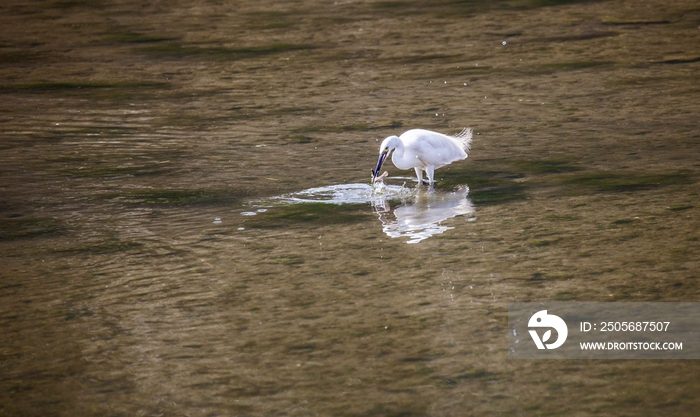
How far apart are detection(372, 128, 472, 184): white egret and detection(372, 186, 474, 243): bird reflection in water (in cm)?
22

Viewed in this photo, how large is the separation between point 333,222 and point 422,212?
2.30ft

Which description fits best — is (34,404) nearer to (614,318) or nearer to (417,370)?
(417,370)

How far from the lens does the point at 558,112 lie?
873 centimetres

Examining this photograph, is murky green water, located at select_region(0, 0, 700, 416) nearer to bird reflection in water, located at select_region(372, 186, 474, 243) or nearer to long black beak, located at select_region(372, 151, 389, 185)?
bird reflection in water, located at select_region(372, 186, 474, 243)

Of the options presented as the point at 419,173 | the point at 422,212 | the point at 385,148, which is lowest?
the point at 422,212

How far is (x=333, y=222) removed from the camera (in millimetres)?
6164

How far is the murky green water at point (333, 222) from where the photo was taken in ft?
13.4

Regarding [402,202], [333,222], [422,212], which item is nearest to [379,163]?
[402,202]

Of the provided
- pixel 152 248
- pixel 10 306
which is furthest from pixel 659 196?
pixel 10 306

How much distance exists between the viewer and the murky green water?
409 centimetres

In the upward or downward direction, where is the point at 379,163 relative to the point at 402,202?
upward

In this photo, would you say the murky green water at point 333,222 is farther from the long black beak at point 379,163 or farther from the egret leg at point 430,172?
the long black beak at point 379,163

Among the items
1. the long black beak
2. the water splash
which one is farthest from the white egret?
the water splash

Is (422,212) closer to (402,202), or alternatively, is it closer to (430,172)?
(402,202)
